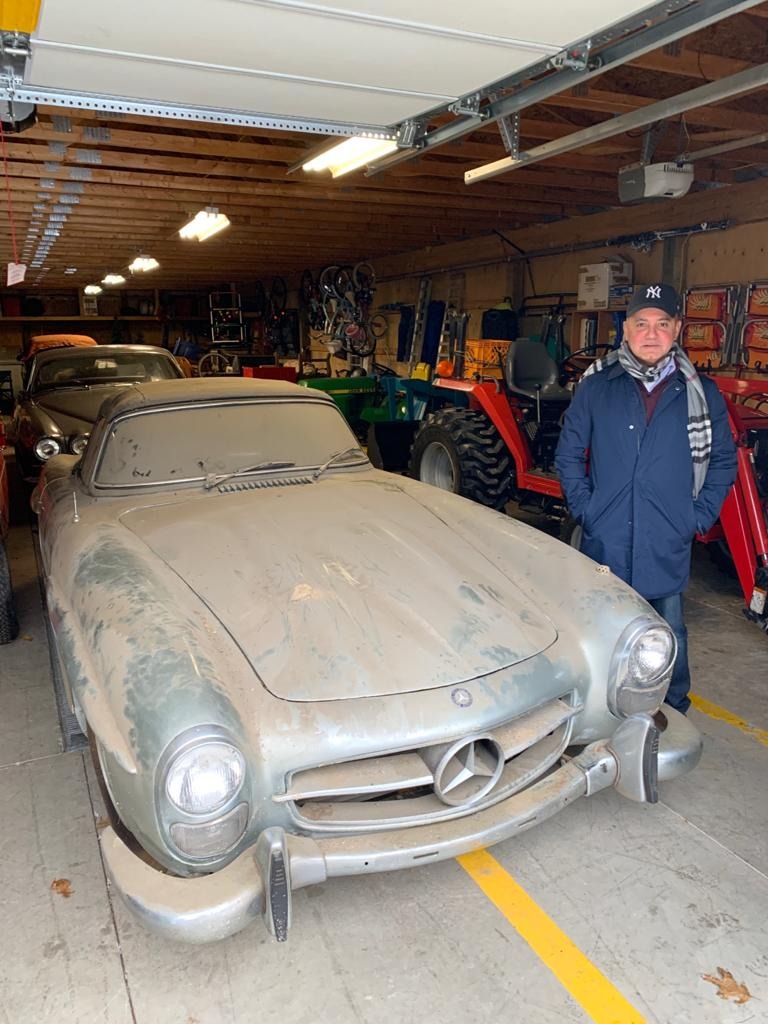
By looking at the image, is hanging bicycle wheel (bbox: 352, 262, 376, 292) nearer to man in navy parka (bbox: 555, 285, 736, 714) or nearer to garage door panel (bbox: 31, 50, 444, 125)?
garage door panel (bbox: 31, 50, 444, 125)

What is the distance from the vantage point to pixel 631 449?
10.3 ft

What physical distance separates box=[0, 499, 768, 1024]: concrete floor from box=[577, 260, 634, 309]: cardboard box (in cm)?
614

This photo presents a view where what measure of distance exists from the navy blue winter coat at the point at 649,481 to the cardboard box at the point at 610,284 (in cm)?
526

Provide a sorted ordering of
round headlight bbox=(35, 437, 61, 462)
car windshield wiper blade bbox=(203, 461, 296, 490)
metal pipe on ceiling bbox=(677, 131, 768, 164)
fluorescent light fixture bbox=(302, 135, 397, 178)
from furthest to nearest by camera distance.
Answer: round headlight bbox=(35, 437, 61, 462)
metal pipe on ceiling bbox=(677, 131, 768, 164)
fluorescent light fixture bbox=(302, 135, 397, 178)
car windshield wiper blade bbox=(203, 461, 296, 490)

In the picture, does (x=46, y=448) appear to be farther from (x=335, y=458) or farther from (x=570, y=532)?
(x=570, y=532)

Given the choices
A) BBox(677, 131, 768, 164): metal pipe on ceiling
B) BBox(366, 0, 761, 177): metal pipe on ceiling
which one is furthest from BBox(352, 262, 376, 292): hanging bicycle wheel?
BBox(366, 0, 761, 177): metal pipe on ceiling

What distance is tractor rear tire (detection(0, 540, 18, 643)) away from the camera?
4.22 m

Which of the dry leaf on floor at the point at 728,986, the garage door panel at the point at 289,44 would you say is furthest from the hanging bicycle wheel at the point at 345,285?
the dry leaf on floor at the point at 728,986

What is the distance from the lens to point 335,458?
380 centimetres

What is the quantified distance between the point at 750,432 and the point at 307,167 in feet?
11.2

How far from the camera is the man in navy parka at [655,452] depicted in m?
3.11

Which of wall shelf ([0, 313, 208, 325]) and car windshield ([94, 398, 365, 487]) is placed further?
wall shelf ([0, 313, 208, 325])

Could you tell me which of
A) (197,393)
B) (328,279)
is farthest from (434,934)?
(328,279)

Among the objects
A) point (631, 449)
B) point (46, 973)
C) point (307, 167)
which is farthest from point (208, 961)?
point (307, 167)
